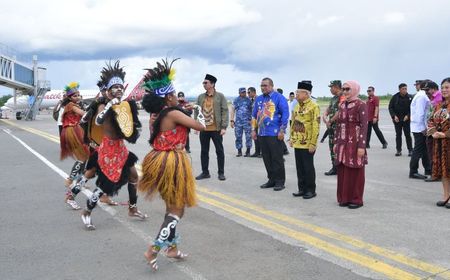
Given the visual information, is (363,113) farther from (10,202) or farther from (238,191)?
(10,202)

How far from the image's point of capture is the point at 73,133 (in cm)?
759

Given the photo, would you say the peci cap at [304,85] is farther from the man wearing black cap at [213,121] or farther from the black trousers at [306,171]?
the man wearing black cap at [213,121]

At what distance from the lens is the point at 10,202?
7.38 metres

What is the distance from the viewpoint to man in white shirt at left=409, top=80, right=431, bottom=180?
8.90 meters

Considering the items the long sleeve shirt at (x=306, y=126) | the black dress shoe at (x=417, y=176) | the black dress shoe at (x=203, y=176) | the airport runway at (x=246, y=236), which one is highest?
the long sleeve shirt at (x=306, y=126)

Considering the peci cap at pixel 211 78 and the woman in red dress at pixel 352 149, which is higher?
the peci cap at pixel 211 78

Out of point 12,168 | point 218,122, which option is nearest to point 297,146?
point 218,122

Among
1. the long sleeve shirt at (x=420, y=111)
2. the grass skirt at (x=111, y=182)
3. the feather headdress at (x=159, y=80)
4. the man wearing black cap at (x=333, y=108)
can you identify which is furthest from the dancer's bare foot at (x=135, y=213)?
the long sleeve shirt at (x=420, y=111)

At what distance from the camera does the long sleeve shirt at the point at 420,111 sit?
9084 millimetres

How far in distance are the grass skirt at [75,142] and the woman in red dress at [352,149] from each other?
13.6 feet

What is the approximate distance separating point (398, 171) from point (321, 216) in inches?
174

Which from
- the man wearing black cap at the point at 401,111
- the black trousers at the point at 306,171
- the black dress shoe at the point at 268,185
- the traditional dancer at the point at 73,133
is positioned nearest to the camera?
the black trousers at the point at 306,171

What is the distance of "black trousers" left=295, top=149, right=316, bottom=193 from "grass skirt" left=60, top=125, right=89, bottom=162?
11.6 feet

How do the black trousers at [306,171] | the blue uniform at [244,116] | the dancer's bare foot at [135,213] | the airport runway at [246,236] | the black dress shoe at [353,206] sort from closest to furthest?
the airport runway at [246,236]
the dancer's bare foot at [135,213]
the black dress shoe at [353,206]
the black trousers at [306,171]
the blue uniform at [244,116]
